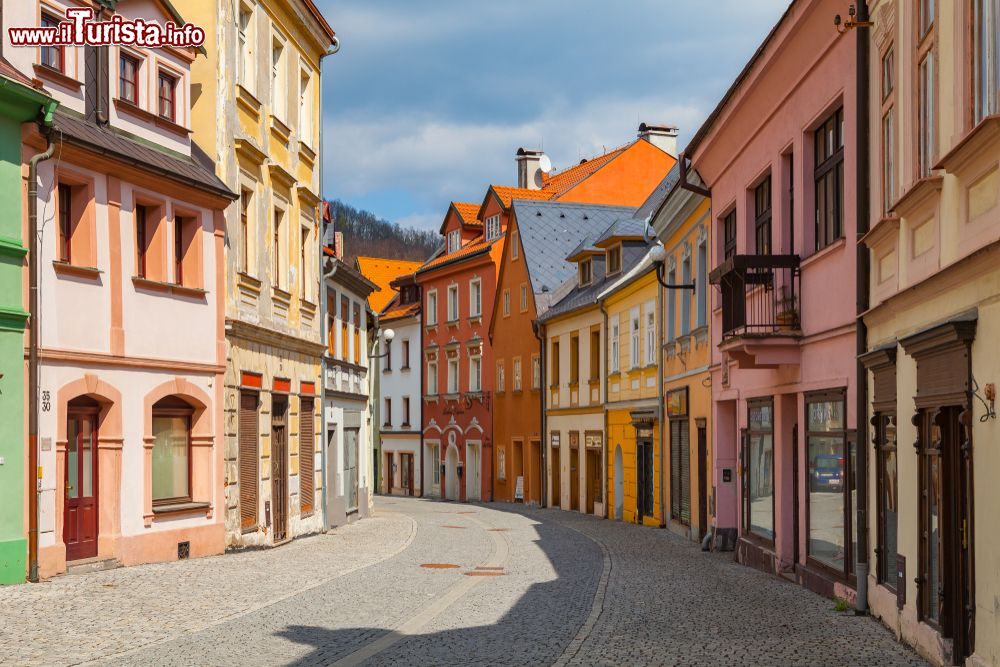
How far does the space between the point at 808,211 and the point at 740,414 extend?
524cm

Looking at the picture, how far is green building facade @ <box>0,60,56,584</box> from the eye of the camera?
15664 mm

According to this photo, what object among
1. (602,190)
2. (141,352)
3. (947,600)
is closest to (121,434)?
(141,352)

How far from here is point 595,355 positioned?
39406mm

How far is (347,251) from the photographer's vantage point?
93875 millimetres

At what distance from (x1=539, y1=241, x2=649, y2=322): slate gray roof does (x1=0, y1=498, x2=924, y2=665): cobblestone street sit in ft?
55.4

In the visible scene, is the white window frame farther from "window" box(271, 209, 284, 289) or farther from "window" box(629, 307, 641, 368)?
"window" box(271, 209, 284, 289)

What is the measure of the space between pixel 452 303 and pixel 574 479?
16081mm

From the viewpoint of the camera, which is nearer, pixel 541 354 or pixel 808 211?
pixel 808 211

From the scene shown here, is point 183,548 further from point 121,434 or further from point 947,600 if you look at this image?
point 947,600

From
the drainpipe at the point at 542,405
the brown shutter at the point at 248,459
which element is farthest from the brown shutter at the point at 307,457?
the drainpipe at the point at 542,405

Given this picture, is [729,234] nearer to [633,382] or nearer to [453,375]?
[633,382]

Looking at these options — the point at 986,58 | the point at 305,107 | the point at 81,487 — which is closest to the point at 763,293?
the point at 986,58

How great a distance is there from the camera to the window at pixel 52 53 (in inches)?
682

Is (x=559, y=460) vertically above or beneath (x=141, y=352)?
beneath
